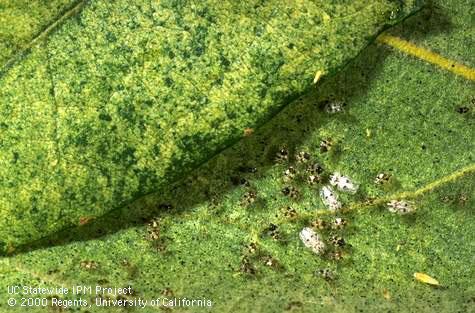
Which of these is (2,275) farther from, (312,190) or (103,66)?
(312,190)

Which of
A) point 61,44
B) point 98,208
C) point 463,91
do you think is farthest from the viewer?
point 463,91

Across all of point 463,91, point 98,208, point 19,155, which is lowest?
point 98,208

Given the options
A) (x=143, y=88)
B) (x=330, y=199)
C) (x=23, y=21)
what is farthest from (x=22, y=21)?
(x=330, y=199)

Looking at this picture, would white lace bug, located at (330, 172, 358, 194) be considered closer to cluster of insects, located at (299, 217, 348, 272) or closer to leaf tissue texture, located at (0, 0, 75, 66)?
cluster of insects, located at (299, 217, 348, 272)

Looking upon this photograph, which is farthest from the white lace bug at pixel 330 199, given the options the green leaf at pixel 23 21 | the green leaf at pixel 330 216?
the green leaf at pixel 23 21

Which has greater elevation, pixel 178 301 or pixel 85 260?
pixel 85 260

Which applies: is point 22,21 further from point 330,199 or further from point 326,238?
point 326,238

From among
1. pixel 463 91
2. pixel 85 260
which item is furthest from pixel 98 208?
pixel 463 91
